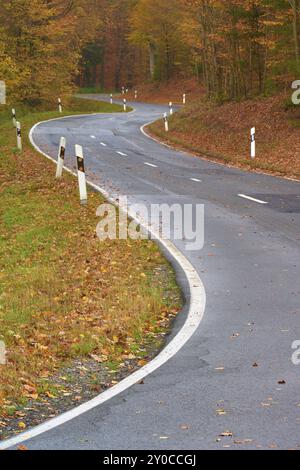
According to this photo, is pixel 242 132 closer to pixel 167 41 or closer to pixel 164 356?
pixel 164 356

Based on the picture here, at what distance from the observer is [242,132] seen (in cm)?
3400

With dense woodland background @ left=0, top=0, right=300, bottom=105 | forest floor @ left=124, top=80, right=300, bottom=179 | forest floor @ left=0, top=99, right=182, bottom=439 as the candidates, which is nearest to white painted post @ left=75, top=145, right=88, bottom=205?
forest floor @ left=0, top=99, right=182, bottom=439

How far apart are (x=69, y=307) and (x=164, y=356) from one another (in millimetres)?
2741

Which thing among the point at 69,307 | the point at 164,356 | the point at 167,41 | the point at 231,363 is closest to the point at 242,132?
the point at 69,307

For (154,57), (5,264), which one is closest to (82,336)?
(5,264)

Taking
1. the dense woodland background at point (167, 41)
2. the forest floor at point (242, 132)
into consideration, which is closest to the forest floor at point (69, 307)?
the forest floor at point (242, 132)

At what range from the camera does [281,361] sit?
7566 millimetres

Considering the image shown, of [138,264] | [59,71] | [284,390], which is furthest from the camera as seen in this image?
[59,71]

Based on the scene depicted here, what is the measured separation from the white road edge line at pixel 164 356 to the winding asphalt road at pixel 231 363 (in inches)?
3.4

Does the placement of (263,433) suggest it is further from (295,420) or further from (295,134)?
(295,134)

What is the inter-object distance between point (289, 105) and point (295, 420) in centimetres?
2943

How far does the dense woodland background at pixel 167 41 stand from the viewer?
36.7 m

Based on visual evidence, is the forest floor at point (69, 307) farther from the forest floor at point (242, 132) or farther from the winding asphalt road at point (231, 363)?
the forest floor at point (242, 132)

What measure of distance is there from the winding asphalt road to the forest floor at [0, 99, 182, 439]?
466mm
